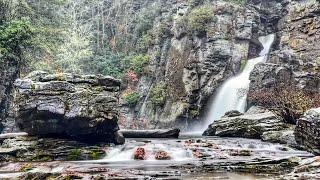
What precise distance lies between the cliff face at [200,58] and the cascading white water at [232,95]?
77cm

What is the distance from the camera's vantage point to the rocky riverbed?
11.2 meters

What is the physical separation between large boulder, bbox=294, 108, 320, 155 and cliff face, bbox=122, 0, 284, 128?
63.3 ft

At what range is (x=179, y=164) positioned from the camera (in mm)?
14281

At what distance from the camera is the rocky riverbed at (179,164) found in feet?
36.6

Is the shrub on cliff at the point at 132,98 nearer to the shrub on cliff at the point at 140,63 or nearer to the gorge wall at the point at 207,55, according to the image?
the gorge wall at the point at 207,55

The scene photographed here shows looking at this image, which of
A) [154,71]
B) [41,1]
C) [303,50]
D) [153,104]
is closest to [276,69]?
[303,50]

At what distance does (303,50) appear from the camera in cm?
3108

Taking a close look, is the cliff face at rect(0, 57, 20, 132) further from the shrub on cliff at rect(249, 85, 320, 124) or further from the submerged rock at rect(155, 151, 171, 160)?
the shrub on cliff at rect(249, 85, 320, 124)

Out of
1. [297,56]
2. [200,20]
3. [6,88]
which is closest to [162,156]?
[6,88]

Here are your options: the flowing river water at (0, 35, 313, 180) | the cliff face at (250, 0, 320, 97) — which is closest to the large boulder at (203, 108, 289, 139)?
the cliff face at (250, 0, 320, 97)

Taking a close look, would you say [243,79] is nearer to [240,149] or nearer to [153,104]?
[153,104]

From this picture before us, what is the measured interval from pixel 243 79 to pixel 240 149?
1577cm

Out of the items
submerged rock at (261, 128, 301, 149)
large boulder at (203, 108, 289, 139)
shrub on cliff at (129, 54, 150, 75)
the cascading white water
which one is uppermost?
shrub on cliff at (129, 54, 150, 75)

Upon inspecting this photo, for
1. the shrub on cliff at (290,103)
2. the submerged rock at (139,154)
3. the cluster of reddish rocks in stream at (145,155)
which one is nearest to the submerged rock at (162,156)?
the cluster of reddish rocks in stream at (145,155)
